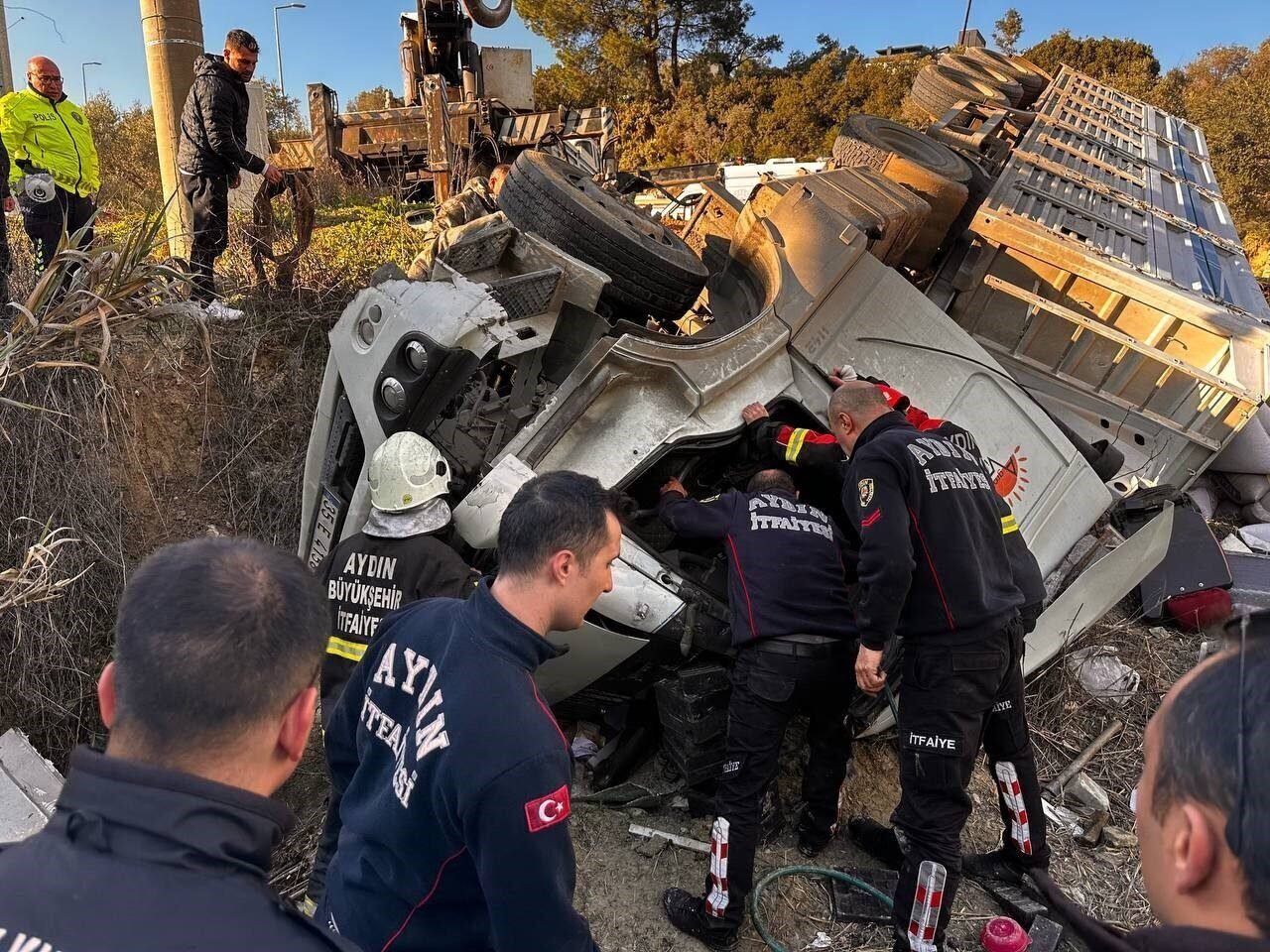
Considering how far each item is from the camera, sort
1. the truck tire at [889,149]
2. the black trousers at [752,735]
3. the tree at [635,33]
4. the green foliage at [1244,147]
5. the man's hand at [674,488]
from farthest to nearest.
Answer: the tree at [635,33]
the green foliage at [1244,147]
the truck tire at [889,149]
the man's hand at [674,488]
the black trousers at [752,735]

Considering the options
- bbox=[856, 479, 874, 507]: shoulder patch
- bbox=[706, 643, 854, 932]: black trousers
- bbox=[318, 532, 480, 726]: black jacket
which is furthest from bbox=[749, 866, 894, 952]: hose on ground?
bbox=[318, 532, 480, 726]: black jacket

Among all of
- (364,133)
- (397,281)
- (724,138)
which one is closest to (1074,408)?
(397,281)

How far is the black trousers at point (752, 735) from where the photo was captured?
2.77m

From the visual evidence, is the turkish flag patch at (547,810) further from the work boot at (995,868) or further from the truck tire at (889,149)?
the truck tire at (889,149)

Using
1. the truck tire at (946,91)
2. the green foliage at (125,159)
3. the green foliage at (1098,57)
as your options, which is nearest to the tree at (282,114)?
the green foliage at (125,159)

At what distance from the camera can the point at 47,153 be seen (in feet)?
16.6

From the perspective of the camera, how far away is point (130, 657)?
39.1 inches

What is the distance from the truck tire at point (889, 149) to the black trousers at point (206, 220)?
→ 356 centimetres

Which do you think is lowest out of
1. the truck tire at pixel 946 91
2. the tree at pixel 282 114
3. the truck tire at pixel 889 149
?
the tree at pixel 282 114

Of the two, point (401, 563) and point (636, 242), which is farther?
point (636, 242)

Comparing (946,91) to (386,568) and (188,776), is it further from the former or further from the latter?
(188,776)

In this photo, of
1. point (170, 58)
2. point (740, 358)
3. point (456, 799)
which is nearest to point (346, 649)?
point (456, 799)

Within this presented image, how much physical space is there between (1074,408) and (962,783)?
104 inches

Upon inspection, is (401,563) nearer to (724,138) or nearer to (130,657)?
(130,657)
